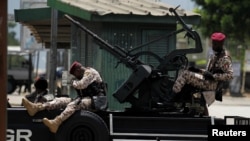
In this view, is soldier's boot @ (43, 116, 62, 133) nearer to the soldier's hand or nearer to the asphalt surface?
the soldier's hand

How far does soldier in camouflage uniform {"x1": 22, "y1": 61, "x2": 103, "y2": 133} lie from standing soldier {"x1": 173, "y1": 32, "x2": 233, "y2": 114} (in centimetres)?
110

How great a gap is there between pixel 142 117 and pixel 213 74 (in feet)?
3.58

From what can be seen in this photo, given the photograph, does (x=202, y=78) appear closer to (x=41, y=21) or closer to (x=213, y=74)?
(x=213, y=74)

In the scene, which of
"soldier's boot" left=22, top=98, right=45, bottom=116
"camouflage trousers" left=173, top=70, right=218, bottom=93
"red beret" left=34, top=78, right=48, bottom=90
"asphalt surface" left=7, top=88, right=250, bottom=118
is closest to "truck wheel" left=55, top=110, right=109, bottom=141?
"soldier's boot" left=22, top=98, right=45, bottom=116

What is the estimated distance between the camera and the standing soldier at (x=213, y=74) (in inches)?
332

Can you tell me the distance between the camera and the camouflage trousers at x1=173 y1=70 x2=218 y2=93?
27.7 ft

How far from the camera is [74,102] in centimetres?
844

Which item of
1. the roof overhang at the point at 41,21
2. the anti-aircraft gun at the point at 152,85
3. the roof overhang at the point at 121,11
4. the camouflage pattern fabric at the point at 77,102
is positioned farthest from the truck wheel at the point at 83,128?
the roof overhang at the point at 41,21

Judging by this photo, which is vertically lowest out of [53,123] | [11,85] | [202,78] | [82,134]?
[11,85]

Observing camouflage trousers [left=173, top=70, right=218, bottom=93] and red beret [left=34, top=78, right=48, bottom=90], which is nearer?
camouflage trousers [left=173, top=70, right=218, bottom=93]

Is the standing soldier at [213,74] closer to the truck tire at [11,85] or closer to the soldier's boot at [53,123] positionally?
the soldier's boot at [53,123]

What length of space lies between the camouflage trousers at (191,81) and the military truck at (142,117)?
11 cm

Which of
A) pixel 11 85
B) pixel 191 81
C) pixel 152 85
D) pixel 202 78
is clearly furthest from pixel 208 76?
pixel 11 85

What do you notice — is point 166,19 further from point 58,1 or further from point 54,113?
point 54,113
